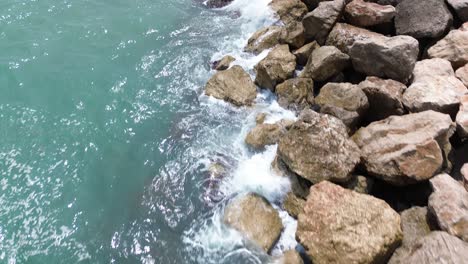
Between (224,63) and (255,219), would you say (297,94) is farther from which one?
(255,219)

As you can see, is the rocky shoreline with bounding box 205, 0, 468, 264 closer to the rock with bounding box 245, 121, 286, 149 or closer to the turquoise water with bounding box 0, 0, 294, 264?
the rock with bounding box 245, 121, 286, 149

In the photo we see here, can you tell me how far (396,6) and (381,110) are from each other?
3.04 meters

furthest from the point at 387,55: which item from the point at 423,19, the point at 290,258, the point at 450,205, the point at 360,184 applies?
the point at 290,258

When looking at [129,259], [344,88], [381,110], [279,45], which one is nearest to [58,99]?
[129,259]

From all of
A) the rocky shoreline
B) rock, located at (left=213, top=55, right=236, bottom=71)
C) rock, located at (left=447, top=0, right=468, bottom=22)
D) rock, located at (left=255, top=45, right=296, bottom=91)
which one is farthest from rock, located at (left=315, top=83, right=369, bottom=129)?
rock, located at (left=213, top=55, right=236, bottom=71)

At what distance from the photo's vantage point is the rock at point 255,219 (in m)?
6.30

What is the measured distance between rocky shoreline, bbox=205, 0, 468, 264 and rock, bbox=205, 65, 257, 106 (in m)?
0.03

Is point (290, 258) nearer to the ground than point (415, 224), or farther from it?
nearer to the ground

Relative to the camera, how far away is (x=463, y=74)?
24.3 ft

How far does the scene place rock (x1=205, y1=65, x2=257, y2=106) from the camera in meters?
9.21

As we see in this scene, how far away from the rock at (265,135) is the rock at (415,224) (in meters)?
2.94

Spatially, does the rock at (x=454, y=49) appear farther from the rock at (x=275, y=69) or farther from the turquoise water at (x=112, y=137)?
the turquoise water at (x=112, y=137)

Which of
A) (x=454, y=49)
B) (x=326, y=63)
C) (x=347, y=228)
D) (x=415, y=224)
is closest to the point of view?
(x=347, y=228)

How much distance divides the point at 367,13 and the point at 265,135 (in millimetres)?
4012
